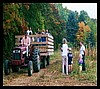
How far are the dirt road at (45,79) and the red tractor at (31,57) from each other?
5.1 inches

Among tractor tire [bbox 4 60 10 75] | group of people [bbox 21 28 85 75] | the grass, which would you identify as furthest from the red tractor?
the grass

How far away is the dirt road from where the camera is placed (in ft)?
22.6

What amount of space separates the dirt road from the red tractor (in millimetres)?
130

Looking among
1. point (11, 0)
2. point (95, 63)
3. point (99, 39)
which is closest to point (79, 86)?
point (95, 63)

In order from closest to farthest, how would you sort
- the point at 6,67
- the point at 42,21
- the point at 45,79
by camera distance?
the point at 45,79
the point at 6,67
the point at 42,21

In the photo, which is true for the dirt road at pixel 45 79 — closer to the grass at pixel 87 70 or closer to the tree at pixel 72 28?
the grass at pixel 87 70

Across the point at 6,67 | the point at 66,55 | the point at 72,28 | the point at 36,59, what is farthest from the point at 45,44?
the point at 6,67

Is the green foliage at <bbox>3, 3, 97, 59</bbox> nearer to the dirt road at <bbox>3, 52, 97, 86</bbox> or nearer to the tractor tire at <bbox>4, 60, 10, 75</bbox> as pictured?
the tractor tire at <bbox>4, 60, 10, 75</bbox>

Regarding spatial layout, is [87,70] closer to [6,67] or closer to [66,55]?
[66,55]

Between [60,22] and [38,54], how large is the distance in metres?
0.92

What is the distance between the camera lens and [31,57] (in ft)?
23.3

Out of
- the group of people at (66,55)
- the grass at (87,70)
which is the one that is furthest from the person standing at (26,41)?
the grass at (87,70)

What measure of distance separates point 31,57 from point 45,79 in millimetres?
617

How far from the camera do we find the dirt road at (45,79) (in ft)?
22.6
